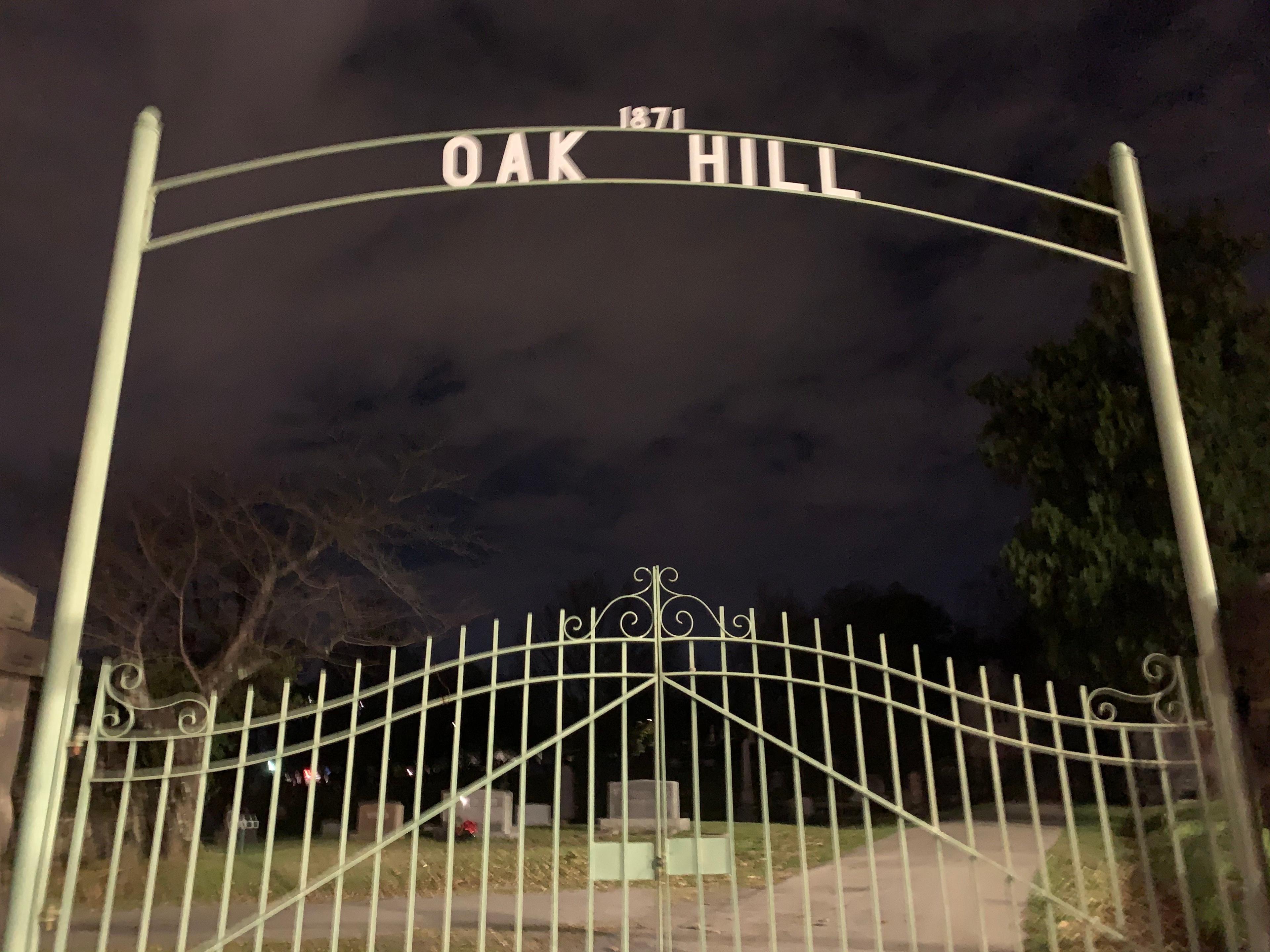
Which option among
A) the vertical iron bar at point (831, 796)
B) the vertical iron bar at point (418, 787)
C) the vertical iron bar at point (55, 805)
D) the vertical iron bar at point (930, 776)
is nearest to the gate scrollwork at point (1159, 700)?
the vertical iron bar at point (930, 776)

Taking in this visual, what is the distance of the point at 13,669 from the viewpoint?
150 inches

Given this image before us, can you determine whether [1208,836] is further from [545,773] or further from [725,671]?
[545,773]

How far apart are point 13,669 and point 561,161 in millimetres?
3403

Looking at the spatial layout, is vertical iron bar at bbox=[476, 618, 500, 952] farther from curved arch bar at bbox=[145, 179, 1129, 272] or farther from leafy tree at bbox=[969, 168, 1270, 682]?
leafy tree at bbox=[969, 168, 1270, 682]

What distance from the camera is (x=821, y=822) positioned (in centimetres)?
2206

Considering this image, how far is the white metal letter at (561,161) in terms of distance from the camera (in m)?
4.88

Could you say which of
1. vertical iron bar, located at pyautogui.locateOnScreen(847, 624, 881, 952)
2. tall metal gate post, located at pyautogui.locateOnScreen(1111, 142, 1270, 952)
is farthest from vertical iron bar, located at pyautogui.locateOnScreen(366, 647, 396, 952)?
tall metal gate post, located at pyautogui.locateOnScreen(1111, 142, 1270, 952)

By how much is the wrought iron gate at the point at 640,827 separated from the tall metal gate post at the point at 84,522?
79 millimetres

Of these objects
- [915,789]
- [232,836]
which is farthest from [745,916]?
[915,789]

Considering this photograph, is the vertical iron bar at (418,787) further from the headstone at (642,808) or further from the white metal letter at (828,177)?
the headstone at (642,808)

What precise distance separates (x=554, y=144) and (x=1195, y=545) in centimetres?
373

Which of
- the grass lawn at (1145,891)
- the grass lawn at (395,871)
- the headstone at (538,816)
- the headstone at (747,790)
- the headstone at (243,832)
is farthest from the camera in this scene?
the headstone at (747,790)

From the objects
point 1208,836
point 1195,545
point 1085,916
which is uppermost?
point 1195,545

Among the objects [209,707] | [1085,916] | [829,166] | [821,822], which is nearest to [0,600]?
[209,707]
